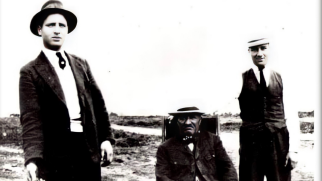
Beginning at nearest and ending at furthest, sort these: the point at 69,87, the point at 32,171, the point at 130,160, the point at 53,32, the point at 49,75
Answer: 1. the point at 32,171
2. the point at 49,75
3. the point at 69,87
4. the point at 53,32
5. the point at 130,160

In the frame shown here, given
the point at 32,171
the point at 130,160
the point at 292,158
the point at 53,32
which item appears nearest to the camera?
the point at 32,171

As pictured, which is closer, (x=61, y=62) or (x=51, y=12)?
(x=61, y=62)

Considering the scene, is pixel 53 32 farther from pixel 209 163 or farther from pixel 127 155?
pixel 209 163

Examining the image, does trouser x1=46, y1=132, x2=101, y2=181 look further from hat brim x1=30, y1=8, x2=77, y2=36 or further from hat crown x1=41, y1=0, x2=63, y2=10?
hat crown x1=41, y1=0, x2=63, y2=10

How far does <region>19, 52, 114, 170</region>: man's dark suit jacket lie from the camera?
3666mm

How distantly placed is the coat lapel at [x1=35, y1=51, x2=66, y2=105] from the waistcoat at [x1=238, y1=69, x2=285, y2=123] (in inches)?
81.5

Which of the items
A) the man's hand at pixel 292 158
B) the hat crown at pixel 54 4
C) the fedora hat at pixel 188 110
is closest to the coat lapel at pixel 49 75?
the hat crown at pixel 54 4

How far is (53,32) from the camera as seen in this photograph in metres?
3.97

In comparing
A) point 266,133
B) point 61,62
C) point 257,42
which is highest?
point 257,42

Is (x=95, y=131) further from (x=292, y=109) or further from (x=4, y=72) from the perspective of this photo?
(x=292, y=109)

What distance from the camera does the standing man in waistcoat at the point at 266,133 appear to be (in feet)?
13.7

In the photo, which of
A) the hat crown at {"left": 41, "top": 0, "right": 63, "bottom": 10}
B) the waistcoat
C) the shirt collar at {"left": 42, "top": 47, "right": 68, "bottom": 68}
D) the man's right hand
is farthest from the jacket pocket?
the hat crown at {"left": 41, "top": 0, "right": 63, "bottom": 10}

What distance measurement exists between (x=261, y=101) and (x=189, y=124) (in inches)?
34.3

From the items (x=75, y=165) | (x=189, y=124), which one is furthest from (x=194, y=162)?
(x=75, y=165)
